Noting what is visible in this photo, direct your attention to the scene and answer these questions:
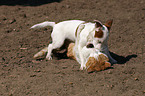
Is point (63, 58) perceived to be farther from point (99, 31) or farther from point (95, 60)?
point (99, 31)

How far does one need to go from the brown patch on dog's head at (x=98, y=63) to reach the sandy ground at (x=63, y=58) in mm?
99

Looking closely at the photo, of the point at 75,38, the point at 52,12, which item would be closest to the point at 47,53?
the point at 75,38

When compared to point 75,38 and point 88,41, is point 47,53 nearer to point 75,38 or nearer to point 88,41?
point 75,38

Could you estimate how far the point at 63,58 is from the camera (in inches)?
227

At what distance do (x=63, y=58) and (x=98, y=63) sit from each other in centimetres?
134

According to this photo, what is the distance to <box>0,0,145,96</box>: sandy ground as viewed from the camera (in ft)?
13.5

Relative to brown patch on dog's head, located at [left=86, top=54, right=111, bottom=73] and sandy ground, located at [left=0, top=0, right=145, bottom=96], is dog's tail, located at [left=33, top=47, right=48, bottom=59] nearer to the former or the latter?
sandy ground, located at [left=0, top=0, right=145, bottom=96]

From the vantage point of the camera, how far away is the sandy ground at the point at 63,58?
13.5ft

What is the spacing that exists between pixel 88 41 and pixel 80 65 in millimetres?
641

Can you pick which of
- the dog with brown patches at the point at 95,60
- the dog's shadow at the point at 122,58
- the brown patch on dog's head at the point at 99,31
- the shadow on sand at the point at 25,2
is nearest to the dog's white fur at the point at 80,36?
the brown patch on dog's head at the point at 99,31

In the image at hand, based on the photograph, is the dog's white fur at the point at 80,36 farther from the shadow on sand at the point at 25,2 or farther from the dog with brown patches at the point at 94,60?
the shadow on sand at the point at 25,2

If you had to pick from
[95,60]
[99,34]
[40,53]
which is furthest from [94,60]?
[40,53]

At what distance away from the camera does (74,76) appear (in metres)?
4.54

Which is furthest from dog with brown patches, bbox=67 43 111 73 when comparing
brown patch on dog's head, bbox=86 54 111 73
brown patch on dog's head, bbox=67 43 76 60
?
brown patch on dog's head, bbox=67 43 76 60
